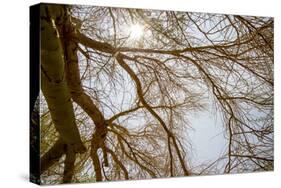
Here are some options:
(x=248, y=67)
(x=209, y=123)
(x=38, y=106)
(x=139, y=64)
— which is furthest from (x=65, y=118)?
(x=248, y=67)

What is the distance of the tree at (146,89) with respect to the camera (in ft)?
18.5

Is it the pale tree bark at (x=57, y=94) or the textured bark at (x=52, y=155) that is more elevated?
the pale tree bark at (x=57, y=94)

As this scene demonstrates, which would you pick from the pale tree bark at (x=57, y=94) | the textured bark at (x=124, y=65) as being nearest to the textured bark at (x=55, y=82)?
the pale tree bark at (x=57, y=94)

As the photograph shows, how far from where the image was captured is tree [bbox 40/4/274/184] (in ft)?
18.5

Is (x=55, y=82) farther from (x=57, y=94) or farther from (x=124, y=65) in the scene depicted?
(x=124, y=65)

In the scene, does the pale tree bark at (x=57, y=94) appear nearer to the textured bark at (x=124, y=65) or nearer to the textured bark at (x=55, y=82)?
the textured bark at (x=55, y=82)

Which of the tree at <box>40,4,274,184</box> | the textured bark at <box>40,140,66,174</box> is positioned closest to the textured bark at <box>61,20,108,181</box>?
the tree at <box>40,4,274,184</box>

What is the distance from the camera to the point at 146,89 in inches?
235

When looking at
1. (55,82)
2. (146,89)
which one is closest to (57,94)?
(55,82)

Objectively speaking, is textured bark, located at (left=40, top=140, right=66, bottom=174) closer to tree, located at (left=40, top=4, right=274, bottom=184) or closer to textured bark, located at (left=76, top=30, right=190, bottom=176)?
tree, located at (left=40, top=4, right=274, bottom=184)

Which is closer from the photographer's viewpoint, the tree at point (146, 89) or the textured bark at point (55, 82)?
the textured bark at point (55, 82)

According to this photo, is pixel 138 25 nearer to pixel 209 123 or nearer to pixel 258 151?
pixel 209 123

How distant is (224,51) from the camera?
634cm

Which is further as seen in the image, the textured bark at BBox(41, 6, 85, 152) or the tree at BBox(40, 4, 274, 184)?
the tree at BBox(40, 4, 274, 184)
